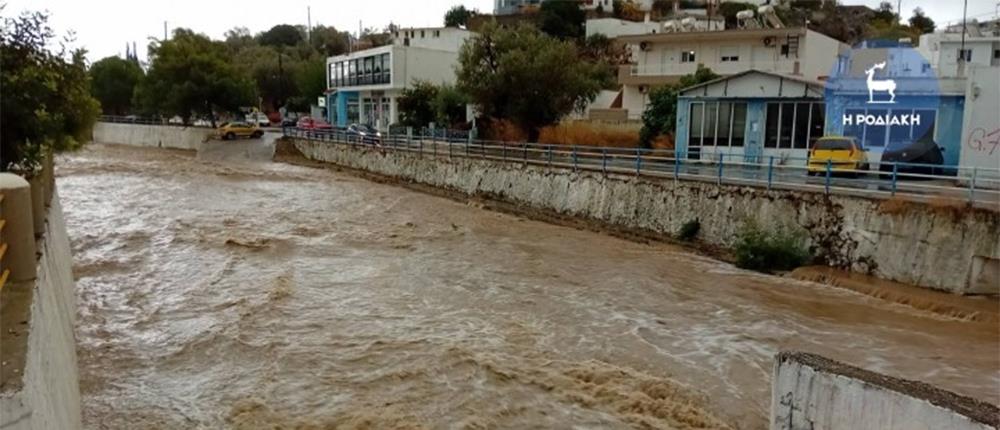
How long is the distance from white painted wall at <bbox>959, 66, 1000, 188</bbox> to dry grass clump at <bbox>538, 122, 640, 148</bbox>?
1296cm

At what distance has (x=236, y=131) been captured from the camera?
47062 millimetres

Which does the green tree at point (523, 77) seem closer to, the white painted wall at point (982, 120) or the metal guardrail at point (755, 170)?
the metal guardrail at point (755, 170)

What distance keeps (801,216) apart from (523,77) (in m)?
17.8

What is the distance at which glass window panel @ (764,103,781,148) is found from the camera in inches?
885

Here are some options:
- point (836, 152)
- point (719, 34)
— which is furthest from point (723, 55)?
point (836, 152)

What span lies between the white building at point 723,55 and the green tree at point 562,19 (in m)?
24.9

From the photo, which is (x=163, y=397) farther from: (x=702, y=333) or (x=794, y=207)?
(x=794, y=207)

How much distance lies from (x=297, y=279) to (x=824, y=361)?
11.4 meters

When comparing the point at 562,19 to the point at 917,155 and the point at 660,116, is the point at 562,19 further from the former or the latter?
the point at 917,155

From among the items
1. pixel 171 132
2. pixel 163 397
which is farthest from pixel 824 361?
pixel 171 132

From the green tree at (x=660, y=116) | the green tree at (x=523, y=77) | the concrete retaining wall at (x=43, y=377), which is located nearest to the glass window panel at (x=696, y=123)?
the green tree at (x=660, y=116)

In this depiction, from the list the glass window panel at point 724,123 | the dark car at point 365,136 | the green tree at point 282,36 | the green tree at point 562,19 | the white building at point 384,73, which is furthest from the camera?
the green tree at point 282,36

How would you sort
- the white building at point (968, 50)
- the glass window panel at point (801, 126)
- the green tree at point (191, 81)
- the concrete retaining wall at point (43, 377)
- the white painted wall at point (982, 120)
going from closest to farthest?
the concrete retaining wall at point (43, 377)
the white painted wall at point (982, 120)
the glass window panel at point (801, 126)
the white building at point (968, 50)
the green tree at point (191, 81)

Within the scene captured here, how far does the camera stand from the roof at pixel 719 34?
37.3 metres
